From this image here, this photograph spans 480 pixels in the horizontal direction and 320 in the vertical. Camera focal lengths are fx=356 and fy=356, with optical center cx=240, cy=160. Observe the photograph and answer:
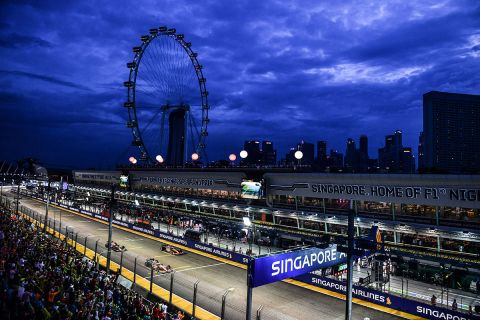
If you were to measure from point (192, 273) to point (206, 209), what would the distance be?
87.7ft

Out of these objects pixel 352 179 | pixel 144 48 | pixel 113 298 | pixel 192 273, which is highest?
pixel 144 48

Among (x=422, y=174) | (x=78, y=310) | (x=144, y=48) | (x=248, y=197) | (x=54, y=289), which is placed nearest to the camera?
(x=78, y=310)

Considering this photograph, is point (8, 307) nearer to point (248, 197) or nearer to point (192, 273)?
point (192, 273)

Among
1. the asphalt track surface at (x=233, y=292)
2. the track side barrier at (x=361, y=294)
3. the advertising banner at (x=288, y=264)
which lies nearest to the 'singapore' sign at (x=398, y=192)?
the track side barrier at (x=361, y=294)

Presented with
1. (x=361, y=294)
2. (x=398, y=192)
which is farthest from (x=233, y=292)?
(x=398, y=192)

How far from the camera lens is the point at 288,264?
45.8ft

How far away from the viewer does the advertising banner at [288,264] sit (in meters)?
12.7

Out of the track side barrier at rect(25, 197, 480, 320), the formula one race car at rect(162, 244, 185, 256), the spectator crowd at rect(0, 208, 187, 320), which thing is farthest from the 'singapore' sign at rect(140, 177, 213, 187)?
the spectator crowd at rect(0, 208, 187, 320)

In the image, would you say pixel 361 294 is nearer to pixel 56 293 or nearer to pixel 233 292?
pixel 233 292

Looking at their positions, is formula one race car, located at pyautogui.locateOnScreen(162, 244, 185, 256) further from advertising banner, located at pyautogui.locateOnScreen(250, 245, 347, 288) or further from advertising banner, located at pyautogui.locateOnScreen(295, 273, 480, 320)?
advertising banner, located at pyautogui.locateOnScreen(250, 245, 347, 288)

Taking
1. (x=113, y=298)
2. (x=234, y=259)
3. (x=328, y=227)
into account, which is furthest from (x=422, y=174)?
(x=113, y=298)

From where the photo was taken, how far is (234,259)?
33.0m

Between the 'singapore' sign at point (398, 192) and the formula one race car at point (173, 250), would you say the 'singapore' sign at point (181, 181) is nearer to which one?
the formula one race car at point (173, 250)

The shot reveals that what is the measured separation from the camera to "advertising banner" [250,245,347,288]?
12727 millimetres
